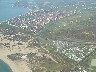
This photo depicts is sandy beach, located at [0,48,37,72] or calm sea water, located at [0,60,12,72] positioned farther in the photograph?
calm sea water, located at [0,60,12,72]

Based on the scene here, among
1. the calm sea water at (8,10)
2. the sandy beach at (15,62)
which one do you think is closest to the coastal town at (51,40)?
the sandy beach at (15,62)

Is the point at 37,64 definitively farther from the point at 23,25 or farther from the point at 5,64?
the point at 23,25

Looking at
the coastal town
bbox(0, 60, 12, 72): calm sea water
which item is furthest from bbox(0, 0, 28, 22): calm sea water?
bbox(0, 60, 12, 72): calm sea water

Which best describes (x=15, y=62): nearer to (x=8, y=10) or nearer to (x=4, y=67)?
(x=4, y=67)

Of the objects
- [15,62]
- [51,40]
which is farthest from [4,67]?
[51,40]

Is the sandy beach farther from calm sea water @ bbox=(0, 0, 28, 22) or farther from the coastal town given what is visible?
calm sea water @ bbox=(0, 0, 28, 22)

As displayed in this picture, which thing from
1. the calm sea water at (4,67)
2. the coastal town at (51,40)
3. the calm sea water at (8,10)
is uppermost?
the calm sea water at (8,10)

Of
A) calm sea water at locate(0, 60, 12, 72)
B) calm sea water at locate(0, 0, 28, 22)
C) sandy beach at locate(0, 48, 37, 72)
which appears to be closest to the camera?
sandy beach at locate(0, 48, 37, 72)

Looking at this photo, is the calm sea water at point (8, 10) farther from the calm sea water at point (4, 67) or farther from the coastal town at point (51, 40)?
the calm sea water at point (4, 67)

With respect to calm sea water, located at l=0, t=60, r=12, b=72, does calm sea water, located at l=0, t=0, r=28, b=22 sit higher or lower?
higher
